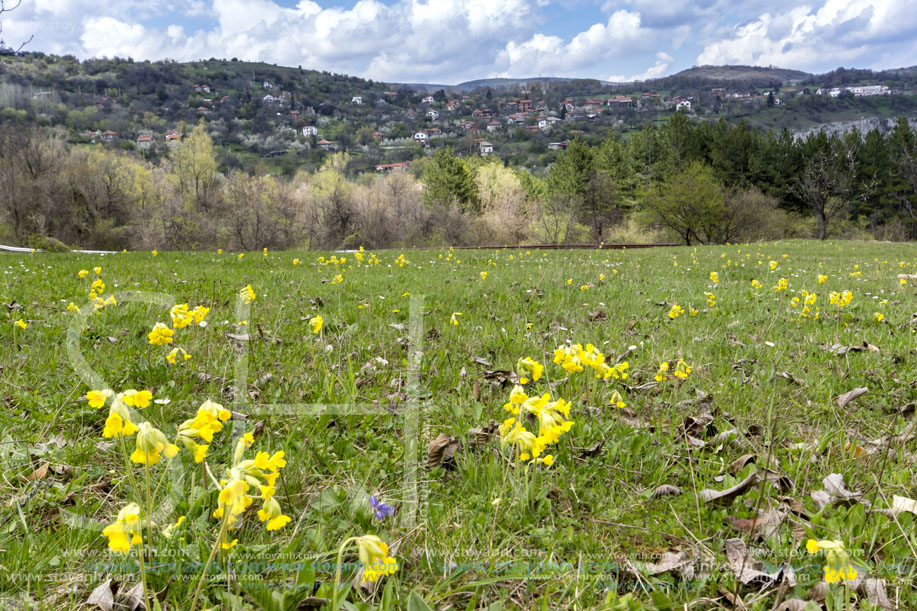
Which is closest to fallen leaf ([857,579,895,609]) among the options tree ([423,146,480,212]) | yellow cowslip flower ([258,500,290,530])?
yellow cowslip flower ([258,500,290,530])

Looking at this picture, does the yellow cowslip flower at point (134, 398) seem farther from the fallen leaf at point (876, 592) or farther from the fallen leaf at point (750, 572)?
the fallen leaf at point (876, 592)

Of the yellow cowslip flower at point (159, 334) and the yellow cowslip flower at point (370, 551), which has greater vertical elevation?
the yellow cowslip flower at point (159, 334)

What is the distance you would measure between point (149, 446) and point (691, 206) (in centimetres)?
4041

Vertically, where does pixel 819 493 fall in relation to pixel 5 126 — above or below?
below

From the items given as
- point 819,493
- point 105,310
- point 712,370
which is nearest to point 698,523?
point 819,493

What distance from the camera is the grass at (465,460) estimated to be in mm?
1424

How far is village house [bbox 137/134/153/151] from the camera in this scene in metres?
74.9

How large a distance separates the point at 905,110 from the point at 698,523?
182m

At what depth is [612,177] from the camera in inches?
2160

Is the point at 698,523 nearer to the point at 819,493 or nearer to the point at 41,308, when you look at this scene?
the point at 819,493

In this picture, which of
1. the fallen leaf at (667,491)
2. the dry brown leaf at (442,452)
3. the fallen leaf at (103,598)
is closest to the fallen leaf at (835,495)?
the fallen leaf at (667,491)

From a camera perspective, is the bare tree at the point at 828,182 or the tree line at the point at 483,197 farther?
the bare tree at the point at 828,182

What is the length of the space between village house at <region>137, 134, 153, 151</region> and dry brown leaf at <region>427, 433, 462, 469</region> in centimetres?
8925

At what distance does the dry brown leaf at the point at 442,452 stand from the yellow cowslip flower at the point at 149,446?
3.87 feet
